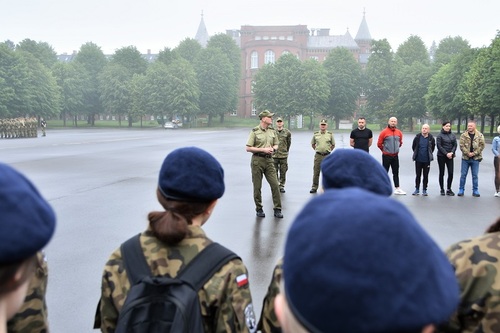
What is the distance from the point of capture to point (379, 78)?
85.3 meters

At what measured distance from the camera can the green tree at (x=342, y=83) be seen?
8331 cm

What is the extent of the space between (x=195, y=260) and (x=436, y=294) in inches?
50.8

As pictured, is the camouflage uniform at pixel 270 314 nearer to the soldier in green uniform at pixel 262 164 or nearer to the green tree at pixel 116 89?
the soldier in green uniform at pixel 262 164

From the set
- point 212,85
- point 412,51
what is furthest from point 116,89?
point 412,51

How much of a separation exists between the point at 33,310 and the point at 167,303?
76 cm

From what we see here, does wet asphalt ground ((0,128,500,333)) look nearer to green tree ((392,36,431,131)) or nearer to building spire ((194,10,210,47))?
green tree ((392,36,431,131))

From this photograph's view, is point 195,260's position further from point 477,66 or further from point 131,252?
point 477,66

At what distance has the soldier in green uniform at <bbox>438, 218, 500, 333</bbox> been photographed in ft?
6.35

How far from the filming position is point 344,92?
273ft

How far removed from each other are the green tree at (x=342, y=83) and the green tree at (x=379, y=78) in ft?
6.52

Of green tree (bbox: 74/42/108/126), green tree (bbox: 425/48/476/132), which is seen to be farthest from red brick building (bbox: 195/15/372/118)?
green tree (bbox: 425/48/476/132)

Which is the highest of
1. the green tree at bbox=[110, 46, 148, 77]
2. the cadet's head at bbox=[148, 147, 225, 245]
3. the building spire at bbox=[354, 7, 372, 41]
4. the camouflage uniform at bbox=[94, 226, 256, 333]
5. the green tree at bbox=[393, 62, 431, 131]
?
the building spire at bbox=[354, 7, 372, 41]

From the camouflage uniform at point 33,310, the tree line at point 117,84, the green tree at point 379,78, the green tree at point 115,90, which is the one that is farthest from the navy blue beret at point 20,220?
the green tree at point 379,78

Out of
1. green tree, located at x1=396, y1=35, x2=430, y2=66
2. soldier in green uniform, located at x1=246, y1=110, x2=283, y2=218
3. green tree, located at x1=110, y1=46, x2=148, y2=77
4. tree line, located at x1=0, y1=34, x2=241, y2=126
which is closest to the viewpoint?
soldier in green uniform, located at x1=246, y1=110, x2=283, y2=218
